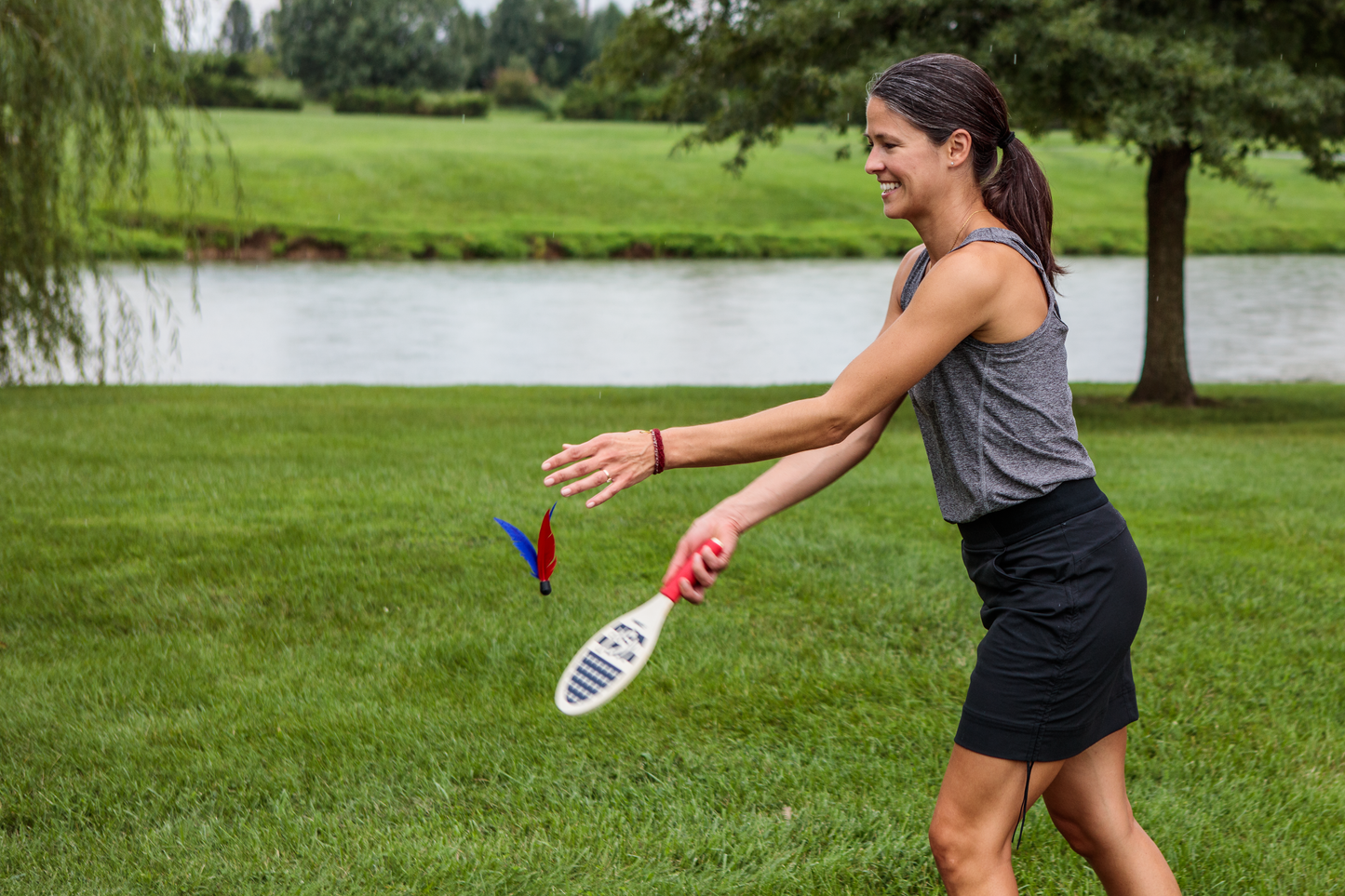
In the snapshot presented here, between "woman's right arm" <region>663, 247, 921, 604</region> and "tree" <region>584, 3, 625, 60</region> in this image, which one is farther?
"tree" <region>584, 3, 625, 60</region>

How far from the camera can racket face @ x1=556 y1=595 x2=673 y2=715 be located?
2.39 m

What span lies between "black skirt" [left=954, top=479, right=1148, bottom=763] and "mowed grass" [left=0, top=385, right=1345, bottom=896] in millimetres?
1243

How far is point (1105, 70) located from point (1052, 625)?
30.3 feet

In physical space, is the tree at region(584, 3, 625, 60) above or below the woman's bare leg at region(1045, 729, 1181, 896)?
above

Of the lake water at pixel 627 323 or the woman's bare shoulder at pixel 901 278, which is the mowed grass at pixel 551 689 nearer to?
the woman's bare shoulder at pixel 901 278

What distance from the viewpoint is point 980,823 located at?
2332mm

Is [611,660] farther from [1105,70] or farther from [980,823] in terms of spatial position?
[1105,70]

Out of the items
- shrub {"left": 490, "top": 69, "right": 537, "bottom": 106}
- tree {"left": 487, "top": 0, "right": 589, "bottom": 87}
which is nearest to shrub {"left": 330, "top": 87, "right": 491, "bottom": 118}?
shrub {"left": 490, "top": 69, "right": 537, "bottom": 106}

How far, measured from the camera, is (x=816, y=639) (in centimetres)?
518

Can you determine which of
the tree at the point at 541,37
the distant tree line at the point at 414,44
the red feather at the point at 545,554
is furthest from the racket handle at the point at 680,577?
the tree at the point at 541,37

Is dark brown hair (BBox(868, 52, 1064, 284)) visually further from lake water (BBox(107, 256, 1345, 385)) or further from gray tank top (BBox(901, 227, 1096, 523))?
lake water (BBox(107, 256, 1345, 385))

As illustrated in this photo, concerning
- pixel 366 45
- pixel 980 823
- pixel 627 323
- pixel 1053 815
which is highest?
pixel 366 45

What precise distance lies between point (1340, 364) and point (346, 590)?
17.0 m

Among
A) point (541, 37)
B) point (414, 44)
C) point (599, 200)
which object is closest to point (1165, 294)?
point (599, 200)
